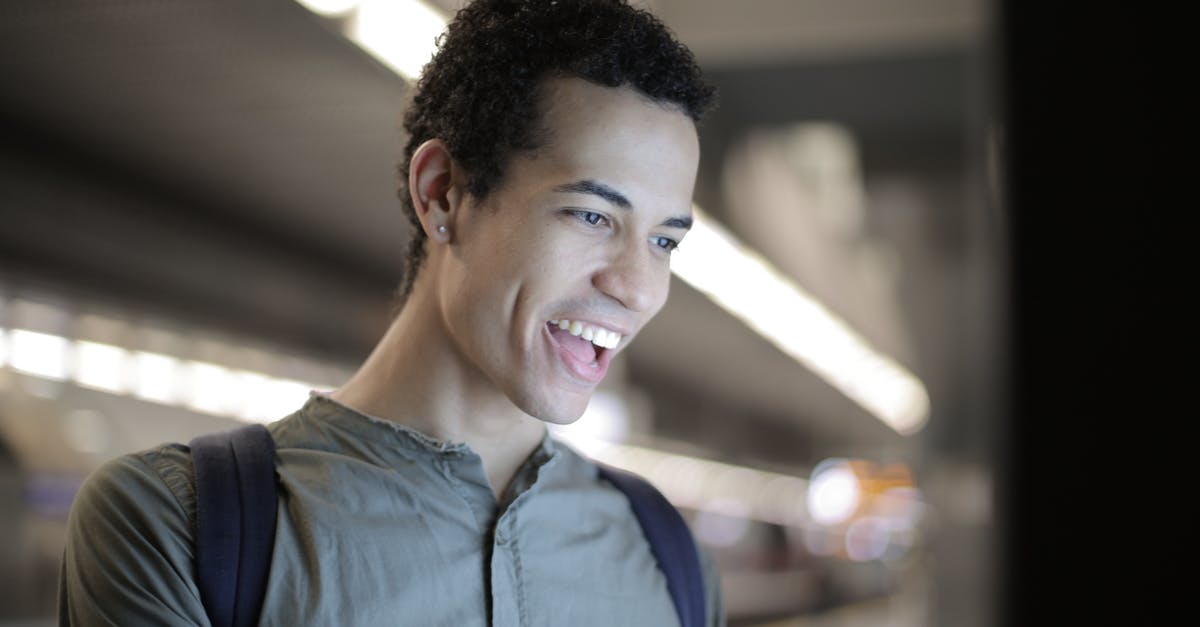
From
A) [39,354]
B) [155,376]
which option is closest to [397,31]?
[39,354]

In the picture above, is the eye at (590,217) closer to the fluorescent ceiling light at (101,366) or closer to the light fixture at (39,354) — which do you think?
the light fixture at (39,354)

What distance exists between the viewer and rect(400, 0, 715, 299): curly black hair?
1.43m

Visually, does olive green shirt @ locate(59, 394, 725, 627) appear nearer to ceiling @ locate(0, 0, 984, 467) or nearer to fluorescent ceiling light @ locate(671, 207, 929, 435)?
fluorescent ceiling light @ locate(671, 207, 929, 435)

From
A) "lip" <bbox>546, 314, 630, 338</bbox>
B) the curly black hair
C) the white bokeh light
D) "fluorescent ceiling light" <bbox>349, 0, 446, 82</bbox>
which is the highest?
"fluorescent ceiling light" <bbox>349, 0, 446, 82</bbox>

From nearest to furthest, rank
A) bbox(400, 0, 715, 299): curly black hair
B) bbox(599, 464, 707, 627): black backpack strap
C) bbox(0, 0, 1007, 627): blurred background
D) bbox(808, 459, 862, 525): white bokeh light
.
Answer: bbox(400, 0, 715, 299): curly black hair
bbox(599, 464, 707, 627): black backpack strap
bbox(0, 0, 1007, 627): blurred background
bbox(808, 459, 862, 525): white bokeh light

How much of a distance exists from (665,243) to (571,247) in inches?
6.3

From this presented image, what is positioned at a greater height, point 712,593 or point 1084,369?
point 1084,369

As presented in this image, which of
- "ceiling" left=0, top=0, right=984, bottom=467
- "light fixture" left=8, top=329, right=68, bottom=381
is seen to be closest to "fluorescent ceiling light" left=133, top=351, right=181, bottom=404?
"ceiling" left=0, top=0, right=984, bottom=467

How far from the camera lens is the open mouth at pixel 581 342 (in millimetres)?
1379

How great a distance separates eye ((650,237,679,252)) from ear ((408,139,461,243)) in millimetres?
256

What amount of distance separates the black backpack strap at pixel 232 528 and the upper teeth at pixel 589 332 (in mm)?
382

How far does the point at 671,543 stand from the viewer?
1.66 m

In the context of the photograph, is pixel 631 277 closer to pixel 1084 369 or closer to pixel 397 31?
pixel 1084 369

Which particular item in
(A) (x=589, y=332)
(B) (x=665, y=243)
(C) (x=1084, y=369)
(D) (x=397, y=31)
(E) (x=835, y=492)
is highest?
(D) (x=397, y=31)
